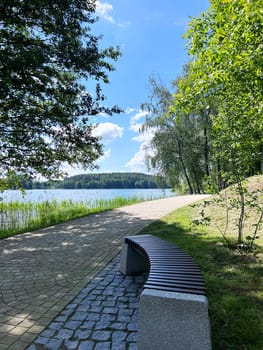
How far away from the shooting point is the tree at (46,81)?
6445 millimetres

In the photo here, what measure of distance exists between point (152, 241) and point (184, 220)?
13.4 feet

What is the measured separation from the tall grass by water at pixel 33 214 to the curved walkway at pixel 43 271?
109cm

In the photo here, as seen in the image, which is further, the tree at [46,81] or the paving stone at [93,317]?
the tree at [46,81]

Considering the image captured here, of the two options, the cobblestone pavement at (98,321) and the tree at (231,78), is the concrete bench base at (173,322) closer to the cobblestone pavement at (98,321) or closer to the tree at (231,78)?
the cobblestone pavement at (98,321)

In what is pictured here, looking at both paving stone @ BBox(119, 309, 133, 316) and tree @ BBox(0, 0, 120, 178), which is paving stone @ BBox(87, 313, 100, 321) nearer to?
paving stone @ BBox(119, 309, 133, 316)

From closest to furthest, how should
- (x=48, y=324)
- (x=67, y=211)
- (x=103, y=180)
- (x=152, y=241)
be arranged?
(x=48, y=324), (x=152, y=241), (x=67, y=211), (x=103, y=180)

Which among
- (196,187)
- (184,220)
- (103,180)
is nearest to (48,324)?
(184,220)

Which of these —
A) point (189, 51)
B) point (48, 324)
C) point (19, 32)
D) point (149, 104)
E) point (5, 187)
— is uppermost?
point (149, 104)

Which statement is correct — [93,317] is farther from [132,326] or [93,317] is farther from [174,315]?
[174,315]

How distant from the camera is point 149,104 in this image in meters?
20.1

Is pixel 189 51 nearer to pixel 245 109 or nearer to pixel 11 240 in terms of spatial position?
pixel 245 109

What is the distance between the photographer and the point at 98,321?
7.73 feet

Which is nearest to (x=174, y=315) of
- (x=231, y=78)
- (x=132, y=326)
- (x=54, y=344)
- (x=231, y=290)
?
(x=132, y=326)

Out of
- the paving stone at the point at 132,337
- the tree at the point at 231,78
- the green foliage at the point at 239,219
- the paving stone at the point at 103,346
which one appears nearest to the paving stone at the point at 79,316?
the paving stone at the point at 103,346
